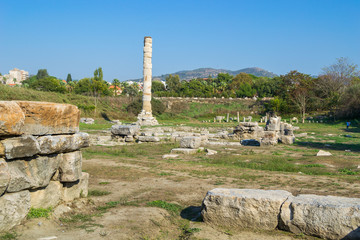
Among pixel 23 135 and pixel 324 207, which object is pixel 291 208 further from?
pixel 23 135

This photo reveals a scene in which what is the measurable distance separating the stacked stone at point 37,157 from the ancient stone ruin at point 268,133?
14779 millimetres

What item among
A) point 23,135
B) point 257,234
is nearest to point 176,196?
point 257,234

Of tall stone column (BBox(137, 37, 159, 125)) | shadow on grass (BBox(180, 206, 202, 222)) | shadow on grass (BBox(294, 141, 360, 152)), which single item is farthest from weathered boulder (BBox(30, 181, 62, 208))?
tall stone column (BBox(137, 37, 159, 125))

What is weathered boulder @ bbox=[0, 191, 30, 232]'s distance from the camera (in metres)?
4.82

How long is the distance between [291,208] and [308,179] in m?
4.51

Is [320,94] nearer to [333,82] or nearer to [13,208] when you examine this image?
[333,82]

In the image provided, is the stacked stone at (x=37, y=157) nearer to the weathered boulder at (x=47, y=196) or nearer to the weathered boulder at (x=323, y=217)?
the weathered boulder at (x=47, y=196)

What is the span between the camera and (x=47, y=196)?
584cm

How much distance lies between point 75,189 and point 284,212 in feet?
13.0

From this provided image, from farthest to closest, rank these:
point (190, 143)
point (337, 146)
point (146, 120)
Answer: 1. point (146, 120)
2. point (337, 146)
3. point (190, 143)

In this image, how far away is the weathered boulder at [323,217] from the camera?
4777 millimetres

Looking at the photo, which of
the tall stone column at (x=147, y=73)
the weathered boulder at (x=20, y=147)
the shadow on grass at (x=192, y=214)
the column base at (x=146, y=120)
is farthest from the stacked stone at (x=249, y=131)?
the weathered boulder at (x=20, y=147)

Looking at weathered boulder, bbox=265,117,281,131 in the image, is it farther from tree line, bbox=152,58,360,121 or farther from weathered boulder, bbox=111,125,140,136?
tree line, bbox=152,58,360,121

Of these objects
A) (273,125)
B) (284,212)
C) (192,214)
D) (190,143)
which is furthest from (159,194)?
(273,125)
